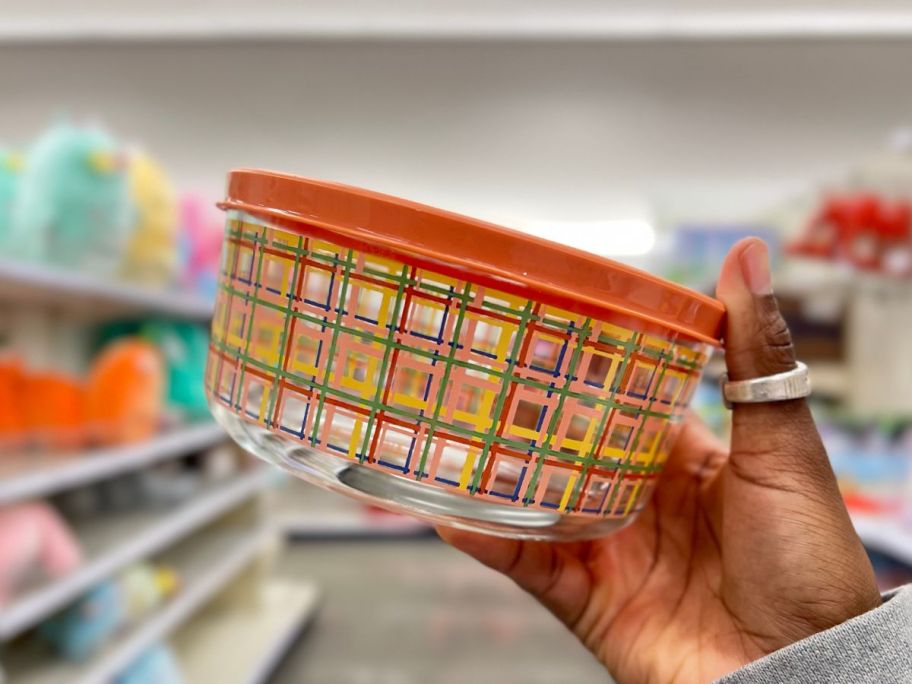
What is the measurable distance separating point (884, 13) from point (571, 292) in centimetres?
401

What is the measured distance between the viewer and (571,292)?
1.37 ft

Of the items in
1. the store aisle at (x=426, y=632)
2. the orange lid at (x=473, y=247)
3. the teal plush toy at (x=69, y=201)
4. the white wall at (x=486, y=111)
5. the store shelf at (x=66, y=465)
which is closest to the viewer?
the orange lid at (x=473, y=247)

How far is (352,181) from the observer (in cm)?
414

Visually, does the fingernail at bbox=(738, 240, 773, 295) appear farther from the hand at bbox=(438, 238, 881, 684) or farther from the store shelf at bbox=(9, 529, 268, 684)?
the store shelf at bbox=(9, 529, 268, 684)

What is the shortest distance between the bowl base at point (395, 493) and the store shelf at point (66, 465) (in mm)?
808

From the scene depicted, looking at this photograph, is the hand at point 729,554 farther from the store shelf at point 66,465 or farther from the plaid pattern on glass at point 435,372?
the store shelf at point 66,465

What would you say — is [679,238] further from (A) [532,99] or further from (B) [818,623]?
(B) [818,623]

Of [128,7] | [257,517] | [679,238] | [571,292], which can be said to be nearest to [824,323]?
[679,238]

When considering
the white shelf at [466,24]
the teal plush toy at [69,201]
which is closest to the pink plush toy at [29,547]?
the teal plush toy at [69,201]

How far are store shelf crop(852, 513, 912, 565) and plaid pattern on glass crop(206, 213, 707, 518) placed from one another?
4.58 feet

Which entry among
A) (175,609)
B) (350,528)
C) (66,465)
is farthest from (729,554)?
(350,528)

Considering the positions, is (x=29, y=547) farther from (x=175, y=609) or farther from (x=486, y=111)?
(x=486, y=111)

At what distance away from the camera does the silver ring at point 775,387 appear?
0.52m

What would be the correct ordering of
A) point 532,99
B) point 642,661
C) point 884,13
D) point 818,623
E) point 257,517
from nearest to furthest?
point 818,623 → point 642,661 → point 257,517 → point 884,13 → point 532,99
